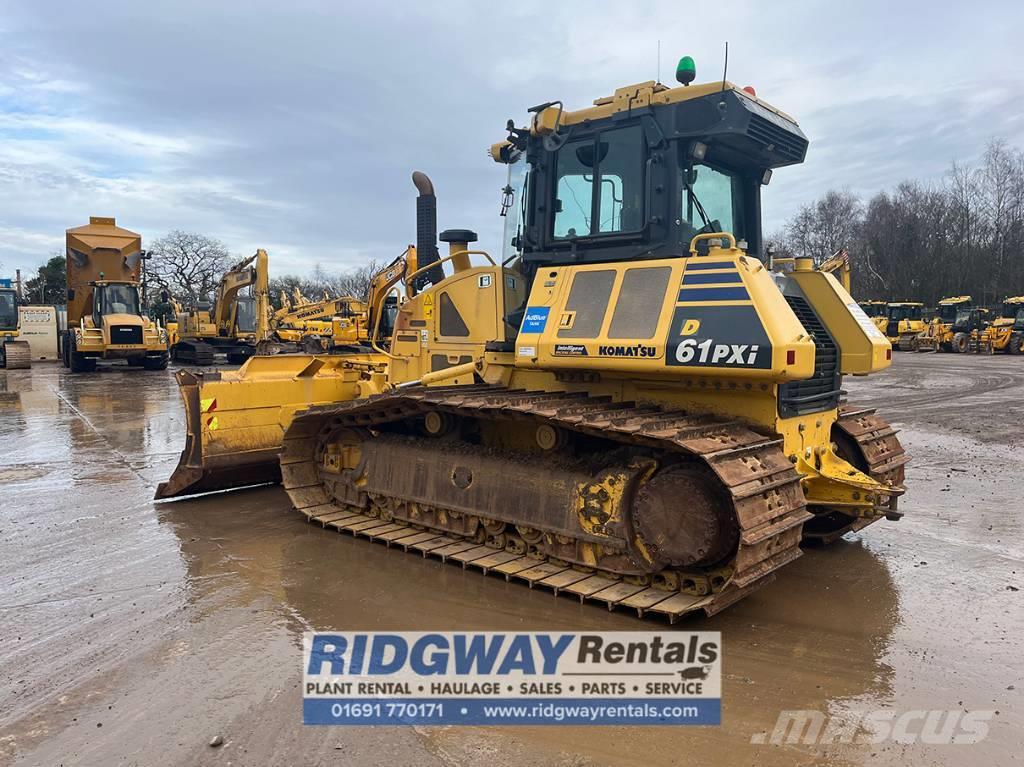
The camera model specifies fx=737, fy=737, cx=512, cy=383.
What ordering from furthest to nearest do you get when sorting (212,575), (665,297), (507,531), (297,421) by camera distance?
(297,421), (507,531), (212,575), (665,297)

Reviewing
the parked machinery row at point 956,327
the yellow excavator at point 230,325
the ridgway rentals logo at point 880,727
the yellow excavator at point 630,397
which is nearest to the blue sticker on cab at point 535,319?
the yellow excavator at point 630,397

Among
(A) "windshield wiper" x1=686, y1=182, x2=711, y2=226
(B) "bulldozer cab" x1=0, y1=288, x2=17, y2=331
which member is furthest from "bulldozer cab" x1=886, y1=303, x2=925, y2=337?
(B) "bulldozer cab" x1=0, y1=288, x2=17, y2=331

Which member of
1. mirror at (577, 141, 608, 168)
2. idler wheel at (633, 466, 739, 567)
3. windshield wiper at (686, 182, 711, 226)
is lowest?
idler wheel at (633, 466, 739, 567)

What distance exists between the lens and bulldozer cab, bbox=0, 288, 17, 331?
26641 mm

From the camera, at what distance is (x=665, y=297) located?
15.5ft

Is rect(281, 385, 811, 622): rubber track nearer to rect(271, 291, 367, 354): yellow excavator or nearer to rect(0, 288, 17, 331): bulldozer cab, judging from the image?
rect(271, 291, 367, 354): yellow excavator

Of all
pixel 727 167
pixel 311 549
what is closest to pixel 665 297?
pixel 727 167

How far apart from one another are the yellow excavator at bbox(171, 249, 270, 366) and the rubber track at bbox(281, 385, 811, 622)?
76.3ft

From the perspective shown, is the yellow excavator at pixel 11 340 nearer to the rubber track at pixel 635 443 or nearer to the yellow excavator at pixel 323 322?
the yellow excavator at pixel 323 322

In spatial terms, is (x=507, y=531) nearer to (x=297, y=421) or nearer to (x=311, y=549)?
(x=311, y=549)

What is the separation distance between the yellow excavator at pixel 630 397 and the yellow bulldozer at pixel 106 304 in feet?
67.8

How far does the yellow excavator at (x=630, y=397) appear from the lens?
14.2ft

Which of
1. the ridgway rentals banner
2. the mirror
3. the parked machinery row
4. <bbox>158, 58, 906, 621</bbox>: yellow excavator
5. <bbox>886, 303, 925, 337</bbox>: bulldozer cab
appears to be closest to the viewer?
the ridgway rentals banner

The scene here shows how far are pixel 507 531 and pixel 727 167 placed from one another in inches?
126
